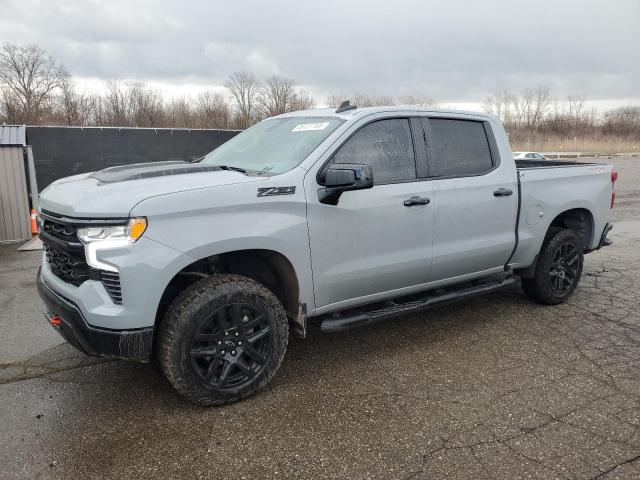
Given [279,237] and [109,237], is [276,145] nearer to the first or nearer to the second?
[279,237]

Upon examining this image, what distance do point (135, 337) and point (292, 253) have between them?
1092 mm

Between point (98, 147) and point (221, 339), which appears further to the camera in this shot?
point (98, 147)

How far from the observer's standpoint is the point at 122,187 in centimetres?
307

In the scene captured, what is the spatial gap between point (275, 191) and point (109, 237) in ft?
3.38

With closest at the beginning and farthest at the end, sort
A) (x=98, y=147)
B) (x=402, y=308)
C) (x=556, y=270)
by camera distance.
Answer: (x=402, y=308), (x=556, y=270), (x=98, y=147)

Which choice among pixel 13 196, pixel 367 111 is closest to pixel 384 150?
pixel 367 111

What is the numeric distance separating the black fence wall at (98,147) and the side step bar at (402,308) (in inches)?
358

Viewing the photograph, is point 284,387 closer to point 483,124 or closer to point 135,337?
point 135,337

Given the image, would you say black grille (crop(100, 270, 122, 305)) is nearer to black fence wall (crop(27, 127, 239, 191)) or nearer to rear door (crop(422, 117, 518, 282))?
rear door (crop(422, 117, 518, 282))

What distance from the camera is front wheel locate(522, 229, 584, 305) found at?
507 cm

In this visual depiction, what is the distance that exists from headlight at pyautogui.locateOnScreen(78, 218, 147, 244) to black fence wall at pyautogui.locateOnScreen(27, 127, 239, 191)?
9.61 meters

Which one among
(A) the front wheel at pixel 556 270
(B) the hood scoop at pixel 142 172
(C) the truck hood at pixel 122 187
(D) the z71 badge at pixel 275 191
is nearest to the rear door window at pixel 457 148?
(A) the front wheel at pixel 556 270

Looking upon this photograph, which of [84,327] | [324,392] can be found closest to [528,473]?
[324,392]

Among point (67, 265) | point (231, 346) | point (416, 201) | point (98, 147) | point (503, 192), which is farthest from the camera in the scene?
point (98, 147)
